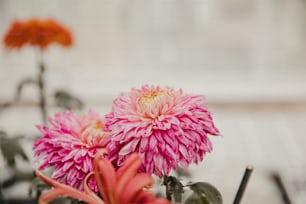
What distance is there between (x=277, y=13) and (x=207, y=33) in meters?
0.37

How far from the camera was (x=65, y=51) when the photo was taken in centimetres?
257

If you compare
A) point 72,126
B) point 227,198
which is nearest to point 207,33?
point 227,198

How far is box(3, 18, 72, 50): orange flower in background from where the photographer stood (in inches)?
50.4

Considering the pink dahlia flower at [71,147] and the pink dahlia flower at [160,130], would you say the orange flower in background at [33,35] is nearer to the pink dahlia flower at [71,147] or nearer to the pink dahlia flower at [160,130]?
the pink dahlia flower at [71,147]

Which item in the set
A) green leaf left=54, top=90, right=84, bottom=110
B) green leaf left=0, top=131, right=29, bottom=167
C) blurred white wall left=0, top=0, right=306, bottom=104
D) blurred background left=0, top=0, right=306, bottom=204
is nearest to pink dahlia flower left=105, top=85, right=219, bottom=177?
green leaf left=0, top=131, right=29, bottom=167

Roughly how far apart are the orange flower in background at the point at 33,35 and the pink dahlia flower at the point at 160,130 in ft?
2.34

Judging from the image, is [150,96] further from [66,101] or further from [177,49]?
[177,49]

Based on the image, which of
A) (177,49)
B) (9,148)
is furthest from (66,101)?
(177,49)

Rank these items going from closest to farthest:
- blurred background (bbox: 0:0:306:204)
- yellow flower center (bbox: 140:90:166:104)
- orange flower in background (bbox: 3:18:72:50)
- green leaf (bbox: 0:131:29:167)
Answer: yellow flower center (bbox: 140:90:166:104) < green leaf (bbox: 0:131:29:167) < orange flower in background (bbox: 3:18:72:50) < blurred background (bbox: 0:0:306:204)

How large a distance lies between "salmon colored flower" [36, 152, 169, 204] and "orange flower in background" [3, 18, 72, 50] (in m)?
0.80

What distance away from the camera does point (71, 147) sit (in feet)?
2.13

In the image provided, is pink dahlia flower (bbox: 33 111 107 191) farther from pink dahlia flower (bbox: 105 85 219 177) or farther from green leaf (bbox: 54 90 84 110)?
green leaf (bbox: 54 90 84 110)

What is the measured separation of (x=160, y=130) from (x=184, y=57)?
2059mm

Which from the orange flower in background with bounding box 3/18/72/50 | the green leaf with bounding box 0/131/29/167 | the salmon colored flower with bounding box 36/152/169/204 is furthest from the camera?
the orange flower in background with bounding box 3/18/72/50
